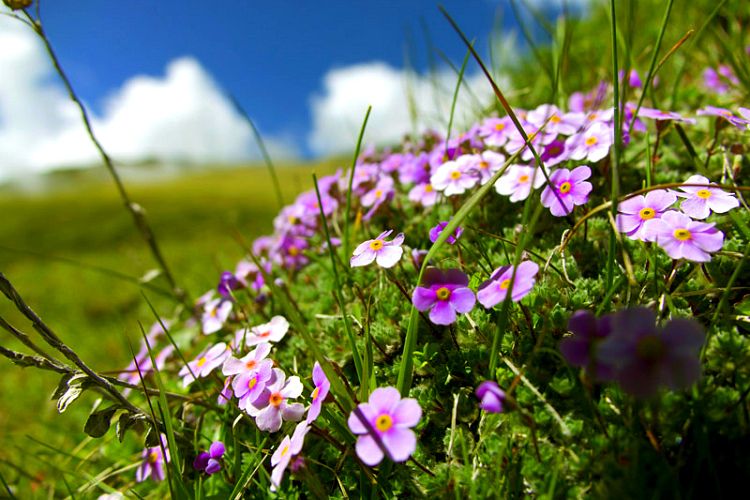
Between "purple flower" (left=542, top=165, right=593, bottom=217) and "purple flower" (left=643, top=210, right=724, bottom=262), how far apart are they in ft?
1.01

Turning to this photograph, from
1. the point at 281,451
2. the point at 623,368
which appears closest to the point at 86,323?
the point at 281,451

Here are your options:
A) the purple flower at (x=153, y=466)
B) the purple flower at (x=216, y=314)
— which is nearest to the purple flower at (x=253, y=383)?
the purple flower at (x=153, y=466)

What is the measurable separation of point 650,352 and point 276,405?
3.82ft

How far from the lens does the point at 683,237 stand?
1.54m

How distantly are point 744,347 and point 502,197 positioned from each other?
4.45 ft

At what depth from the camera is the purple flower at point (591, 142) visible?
85.3 inches

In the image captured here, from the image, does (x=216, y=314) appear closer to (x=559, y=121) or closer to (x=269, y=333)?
(x=269, y=333)

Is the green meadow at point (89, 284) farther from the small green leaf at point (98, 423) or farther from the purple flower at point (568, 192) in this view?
the purple flower at point (568, 192)

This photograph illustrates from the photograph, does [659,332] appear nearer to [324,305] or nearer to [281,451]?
[281,451]

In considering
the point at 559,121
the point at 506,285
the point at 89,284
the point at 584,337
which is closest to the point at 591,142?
the point at 559,121

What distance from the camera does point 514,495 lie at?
144cm

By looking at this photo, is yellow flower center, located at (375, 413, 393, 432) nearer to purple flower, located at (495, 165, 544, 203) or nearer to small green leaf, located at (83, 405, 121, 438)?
small green leaf, located at (83, 405, 121, 438)

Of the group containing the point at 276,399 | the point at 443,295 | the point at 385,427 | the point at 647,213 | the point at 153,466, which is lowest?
the point at 153,466

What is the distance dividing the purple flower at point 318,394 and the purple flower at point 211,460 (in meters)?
0.46
